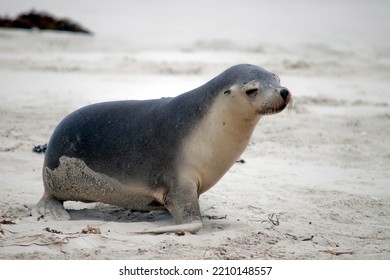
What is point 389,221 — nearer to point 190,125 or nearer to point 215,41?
point 190,125

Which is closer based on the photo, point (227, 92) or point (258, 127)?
point (227, 92)

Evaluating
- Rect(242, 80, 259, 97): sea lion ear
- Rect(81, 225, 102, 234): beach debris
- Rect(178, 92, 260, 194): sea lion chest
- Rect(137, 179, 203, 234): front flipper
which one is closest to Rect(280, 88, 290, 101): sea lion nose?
Rect(242, 80, 259, 97): sea lion ear

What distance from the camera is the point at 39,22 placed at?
1257 centimetres

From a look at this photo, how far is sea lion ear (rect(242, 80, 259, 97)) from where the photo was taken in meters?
4.49

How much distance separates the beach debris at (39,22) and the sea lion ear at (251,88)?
8.59 meters

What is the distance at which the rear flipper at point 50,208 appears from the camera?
4828 millimetres

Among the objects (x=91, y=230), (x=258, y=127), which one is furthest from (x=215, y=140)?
(x=258, y=127)

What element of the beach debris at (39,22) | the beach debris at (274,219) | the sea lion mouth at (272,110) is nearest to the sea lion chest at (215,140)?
the sea lion mouth at (272,110)

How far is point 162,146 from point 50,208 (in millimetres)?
849

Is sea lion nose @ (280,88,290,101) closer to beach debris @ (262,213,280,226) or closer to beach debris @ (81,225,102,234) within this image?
beach debris @ (262,213,280,226)

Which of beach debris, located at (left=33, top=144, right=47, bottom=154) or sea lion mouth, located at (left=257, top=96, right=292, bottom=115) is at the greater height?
sea lion mouth, located at (left=257, top=96, right=292, bottom=115)

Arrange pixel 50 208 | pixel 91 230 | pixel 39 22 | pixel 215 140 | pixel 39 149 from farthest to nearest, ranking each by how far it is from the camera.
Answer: pixel 39 22 < pixel 39 149 < pixel 50 208 < pixel 215 140 < pixel 91 230

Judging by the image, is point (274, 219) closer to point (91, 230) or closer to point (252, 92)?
point (252, 92)
